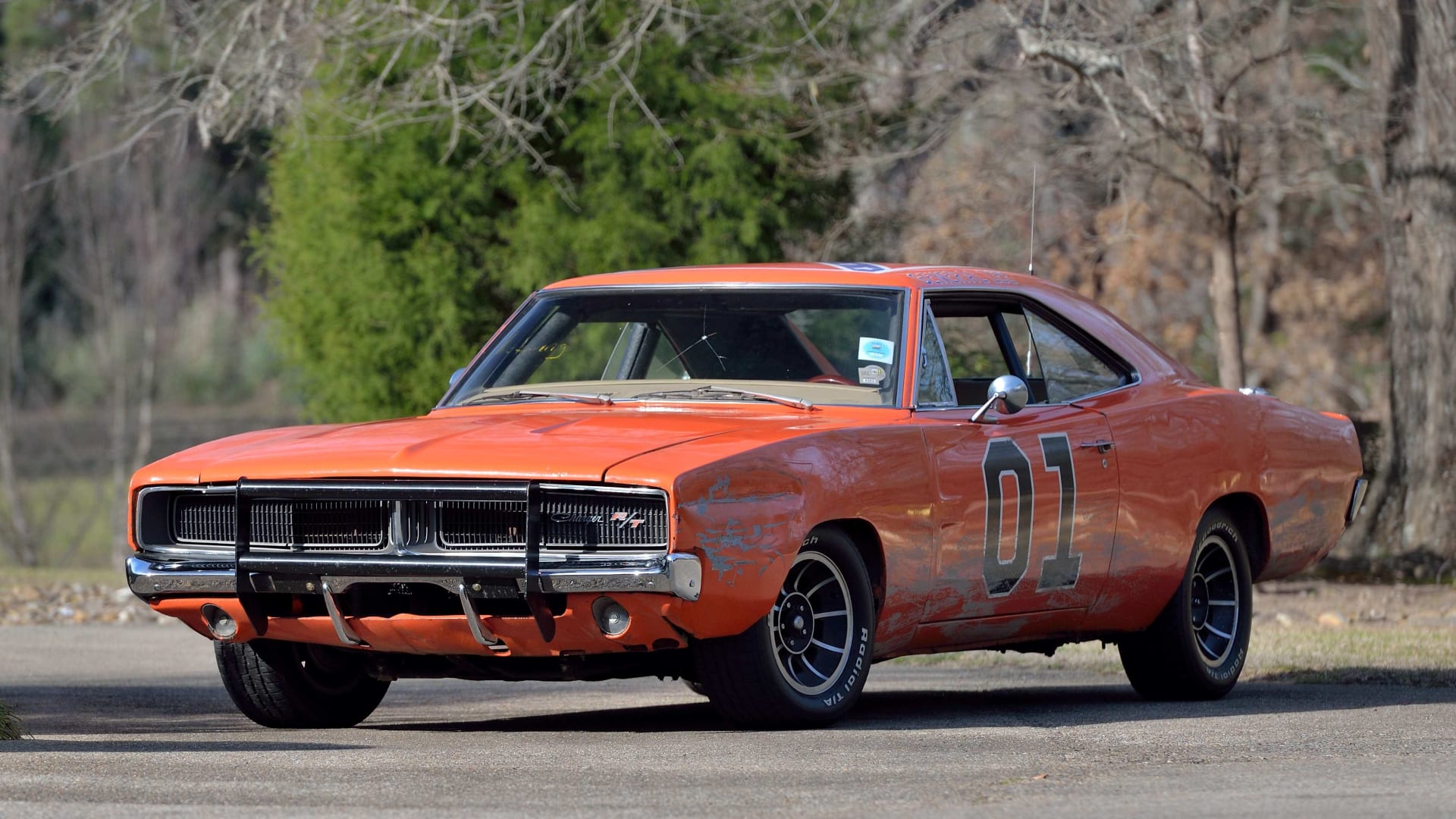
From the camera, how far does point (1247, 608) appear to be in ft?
28.6

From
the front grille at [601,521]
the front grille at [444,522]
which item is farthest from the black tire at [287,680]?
the front grille at [601,521]

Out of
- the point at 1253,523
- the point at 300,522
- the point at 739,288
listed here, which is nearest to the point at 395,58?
the point at 739,288

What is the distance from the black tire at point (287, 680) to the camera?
7250mm

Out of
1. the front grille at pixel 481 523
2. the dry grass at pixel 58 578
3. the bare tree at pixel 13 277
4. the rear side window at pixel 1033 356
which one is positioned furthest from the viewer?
the bare tree at pixel 13 277

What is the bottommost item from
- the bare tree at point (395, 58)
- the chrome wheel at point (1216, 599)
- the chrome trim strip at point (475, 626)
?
the chrome wheel at point (1216, 599)

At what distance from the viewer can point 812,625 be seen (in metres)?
6.82

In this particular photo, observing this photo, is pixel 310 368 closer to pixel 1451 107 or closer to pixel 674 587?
pixel 1451 107

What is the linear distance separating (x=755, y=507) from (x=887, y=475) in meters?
0.73

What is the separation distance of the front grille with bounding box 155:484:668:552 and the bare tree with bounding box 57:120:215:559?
21.9m

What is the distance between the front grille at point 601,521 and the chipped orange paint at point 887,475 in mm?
89

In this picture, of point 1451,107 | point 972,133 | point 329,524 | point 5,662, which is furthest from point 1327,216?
point 329,524

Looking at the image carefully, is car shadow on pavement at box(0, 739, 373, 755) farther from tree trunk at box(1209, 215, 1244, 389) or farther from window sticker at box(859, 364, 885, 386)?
tree trunk at box(1209, 215, 1244, 389)

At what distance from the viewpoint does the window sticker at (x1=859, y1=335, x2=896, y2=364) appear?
24.6 ft

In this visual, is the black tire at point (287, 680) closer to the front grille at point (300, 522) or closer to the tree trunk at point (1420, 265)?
the front grille at point (300, 522)
